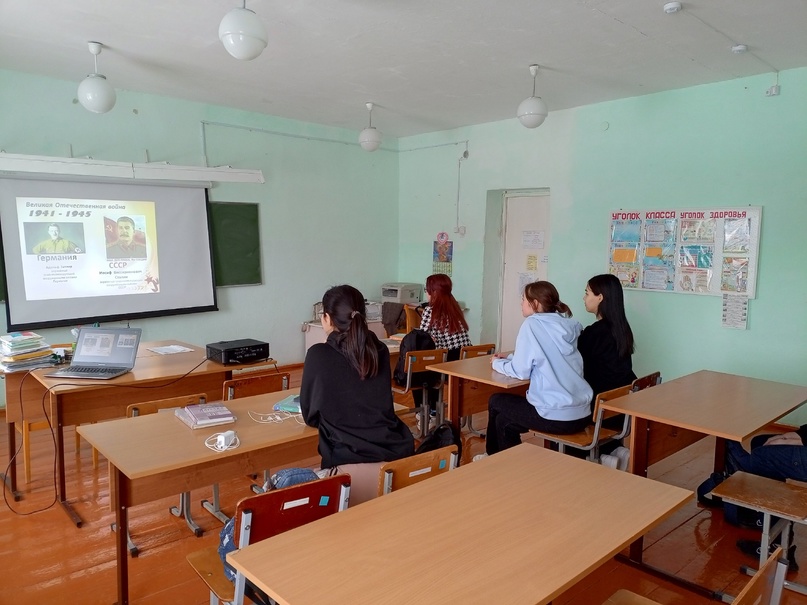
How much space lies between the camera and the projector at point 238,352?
3402 millimetres

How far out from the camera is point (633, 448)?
2648 millimetres

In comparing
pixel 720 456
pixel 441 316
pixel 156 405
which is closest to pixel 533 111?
pixel 441 316

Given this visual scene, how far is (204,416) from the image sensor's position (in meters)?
2.34

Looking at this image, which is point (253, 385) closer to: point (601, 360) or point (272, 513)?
point (272, 513)

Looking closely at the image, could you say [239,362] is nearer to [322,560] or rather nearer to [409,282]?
[322,560]

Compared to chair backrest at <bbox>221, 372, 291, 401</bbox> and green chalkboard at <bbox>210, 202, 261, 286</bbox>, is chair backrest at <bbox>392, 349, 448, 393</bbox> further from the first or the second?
green chalkboard at <bbox>210, 202, 261, 286</bbox>

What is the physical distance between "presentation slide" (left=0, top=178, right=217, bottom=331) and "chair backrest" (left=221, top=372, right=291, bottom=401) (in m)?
2.77

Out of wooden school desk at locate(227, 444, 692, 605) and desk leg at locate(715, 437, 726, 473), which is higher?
wooden school desk at locate(227, 444, 692, 605)

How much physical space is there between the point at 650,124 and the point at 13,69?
17.7 feet

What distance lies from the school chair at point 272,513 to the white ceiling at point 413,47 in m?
2.68

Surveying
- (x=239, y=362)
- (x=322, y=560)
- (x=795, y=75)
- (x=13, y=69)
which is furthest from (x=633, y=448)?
(x=13, y=69)

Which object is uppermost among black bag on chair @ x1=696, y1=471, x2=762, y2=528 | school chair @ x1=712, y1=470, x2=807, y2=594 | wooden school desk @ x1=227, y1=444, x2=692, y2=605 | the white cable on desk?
wooden school desk @ x1=227, y1=444, x2=692, y2=605

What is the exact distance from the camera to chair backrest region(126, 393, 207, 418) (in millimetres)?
2631

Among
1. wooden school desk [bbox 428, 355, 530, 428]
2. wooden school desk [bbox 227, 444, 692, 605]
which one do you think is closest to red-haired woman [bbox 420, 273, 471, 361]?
wooden school desk [bbox 428, 355, 530, 428]
